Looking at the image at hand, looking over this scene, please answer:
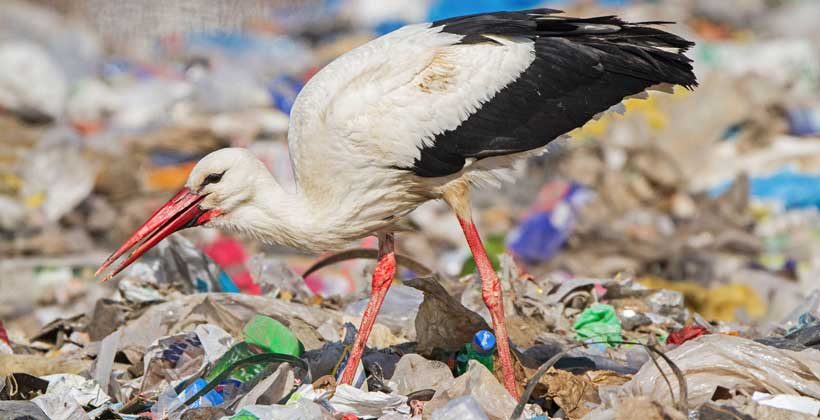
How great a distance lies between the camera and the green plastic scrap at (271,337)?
154 inches

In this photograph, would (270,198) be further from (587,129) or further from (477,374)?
(587,129)

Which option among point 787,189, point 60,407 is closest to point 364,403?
point 60,407

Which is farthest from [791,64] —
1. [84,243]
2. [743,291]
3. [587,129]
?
[84,243]

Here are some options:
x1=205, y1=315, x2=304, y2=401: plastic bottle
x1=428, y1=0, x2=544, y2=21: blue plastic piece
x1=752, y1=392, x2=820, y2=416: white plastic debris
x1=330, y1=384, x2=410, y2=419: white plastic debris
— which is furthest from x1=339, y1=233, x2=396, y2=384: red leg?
x1=428, y1=0, x2=544, y2=21: blue plastic piece

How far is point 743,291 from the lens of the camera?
625 cm

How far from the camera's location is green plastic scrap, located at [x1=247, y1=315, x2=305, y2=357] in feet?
12.8

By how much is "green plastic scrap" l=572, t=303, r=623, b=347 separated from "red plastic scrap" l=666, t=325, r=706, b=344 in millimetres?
198

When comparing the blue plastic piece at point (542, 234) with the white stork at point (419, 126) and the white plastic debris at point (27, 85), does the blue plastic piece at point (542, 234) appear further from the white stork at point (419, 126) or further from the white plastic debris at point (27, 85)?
the white plastic debris at point (27, 85)

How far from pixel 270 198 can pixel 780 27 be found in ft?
37.9

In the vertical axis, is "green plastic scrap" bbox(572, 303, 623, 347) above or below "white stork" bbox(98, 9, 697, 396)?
below

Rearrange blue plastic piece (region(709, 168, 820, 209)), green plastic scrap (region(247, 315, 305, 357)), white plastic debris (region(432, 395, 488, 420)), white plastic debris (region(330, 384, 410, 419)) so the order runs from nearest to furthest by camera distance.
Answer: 1. white plastic debris (region(432, 395, 488, 420))
2. white plastic debris (region(330, 384, 410, 419))
3. green plastic scrap (region(247, 315, 305, 357))
4. blue plastic piece (region(709, 168, 820, 209))

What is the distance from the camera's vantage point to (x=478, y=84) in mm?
3672

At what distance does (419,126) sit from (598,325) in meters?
1.25

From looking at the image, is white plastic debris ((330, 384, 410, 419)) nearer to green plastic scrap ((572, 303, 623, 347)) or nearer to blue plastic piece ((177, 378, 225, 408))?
blue plastic piece ((177, 378, 225, 408))
